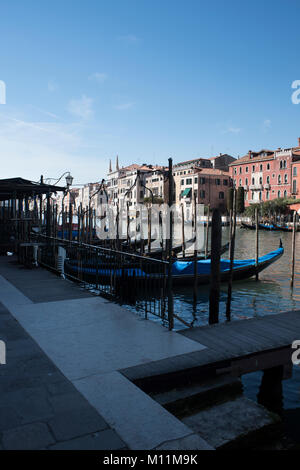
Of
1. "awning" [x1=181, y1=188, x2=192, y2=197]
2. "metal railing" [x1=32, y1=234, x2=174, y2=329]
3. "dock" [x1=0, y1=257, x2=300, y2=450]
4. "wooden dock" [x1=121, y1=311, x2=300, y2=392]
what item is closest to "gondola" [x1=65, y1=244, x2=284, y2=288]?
"metal railing" [x1=32, y1=234, x2=174, y2=329]

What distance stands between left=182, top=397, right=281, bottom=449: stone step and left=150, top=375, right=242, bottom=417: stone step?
0.25 feet

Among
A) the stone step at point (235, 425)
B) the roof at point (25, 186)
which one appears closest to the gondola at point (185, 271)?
the roof at point (25, 186)

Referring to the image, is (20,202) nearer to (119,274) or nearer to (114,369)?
(119,274)

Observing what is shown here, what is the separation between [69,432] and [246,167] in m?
68.3

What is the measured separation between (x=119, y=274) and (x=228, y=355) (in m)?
5.35

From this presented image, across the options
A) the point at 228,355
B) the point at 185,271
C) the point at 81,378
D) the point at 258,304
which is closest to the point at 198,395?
the point at 228,355

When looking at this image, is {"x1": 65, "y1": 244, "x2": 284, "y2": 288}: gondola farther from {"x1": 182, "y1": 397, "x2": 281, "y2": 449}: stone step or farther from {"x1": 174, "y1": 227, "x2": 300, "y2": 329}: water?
{"x1": 182, "y1": 397, "x2": 281, "y2": 449}: stone step

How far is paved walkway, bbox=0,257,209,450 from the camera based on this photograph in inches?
110

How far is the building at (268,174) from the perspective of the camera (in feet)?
192

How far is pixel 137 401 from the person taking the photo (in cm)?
336

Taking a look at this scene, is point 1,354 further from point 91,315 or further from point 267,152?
point 267,152

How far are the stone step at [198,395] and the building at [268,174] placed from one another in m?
58.2

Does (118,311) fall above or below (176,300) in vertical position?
above

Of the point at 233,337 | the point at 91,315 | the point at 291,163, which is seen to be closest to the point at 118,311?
the point at 91,315
